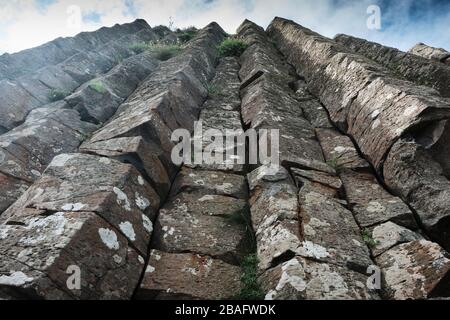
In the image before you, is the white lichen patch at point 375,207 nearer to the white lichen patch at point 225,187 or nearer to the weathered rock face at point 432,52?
the white lichen patch at point 225,187

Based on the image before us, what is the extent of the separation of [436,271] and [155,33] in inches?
619

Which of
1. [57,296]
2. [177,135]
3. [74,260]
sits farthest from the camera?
[177,135]

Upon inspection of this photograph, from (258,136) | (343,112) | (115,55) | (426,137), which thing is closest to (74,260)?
(258,136)

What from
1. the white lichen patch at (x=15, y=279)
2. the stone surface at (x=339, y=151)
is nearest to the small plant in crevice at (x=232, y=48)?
the stone surface at (x=339, y=151)

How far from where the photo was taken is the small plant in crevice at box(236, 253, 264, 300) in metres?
3.40

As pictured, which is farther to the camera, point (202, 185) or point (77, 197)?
point (202, 185)

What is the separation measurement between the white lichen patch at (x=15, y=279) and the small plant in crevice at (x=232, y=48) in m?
10.5

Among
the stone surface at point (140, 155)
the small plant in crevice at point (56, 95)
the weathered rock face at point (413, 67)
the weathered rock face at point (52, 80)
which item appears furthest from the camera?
the small plant in crevice at point (56, 95)

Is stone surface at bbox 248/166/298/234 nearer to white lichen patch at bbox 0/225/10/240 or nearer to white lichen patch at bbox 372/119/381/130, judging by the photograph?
Answer: white lichen patch at bbox 372/119/381/130

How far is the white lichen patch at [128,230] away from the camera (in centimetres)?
376

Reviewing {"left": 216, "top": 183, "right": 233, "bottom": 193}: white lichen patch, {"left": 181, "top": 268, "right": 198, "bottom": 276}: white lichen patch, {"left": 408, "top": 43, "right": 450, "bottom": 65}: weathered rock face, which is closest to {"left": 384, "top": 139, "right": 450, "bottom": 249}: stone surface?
{"left": 216, "top": 183, "right": 233, "bottom": 193}: white lichen patch

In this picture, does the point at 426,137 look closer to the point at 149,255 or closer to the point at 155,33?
the point at 149,255

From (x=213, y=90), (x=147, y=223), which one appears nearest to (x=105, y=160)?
(x=147, y=223)

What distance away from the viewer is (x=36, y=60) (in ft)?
31.8
